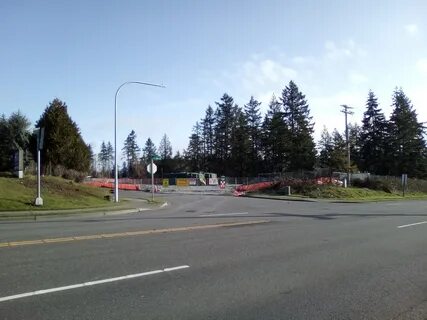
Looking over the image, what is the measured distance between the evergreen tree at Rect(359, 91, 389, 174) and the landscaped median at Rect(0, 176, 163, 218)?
7890 cm

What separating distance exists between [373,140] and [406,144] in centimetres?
726

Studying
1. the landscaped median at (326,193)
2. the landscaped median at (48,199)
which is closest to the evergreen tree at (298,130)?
the landscaped median at (326,193)

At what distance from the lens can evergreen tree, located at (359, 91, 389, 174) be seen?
99.8 m

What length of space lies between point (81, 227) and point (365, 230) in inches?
363

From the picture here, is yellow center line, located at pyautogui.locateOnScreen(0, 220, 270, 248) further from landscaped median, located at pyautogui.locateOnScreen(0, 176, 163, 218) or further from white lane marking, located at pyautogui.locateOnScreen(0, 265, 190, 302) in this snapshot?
landscaped median, located at pyautogui.locateOnScreen(0, 176, 163, 218)

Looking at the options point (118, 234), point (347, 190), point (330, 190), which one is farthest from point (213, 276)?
point (347, 190)

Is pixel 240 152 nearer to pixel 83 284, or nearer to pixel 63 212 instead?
pixel 63 212

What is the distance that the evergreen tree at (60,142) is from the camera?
4542cm

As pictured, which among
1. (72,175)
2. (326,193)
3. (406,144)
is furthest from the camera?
(406,144)

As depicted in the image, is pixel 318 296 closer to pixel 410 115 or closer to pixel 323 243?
pixel 323 243

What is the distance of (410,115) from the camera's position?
100625 millimetres

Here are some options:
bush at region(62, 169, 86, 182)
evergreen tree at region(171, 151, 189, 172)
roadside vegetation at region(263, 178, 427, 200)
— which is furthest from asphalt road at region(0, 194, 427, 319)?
evergreen tree at region(171, 151, 189, 172)

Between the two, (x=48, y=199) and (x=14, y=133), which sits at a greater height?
(x=14, y=133)

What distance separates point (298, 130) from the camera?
102 meters
